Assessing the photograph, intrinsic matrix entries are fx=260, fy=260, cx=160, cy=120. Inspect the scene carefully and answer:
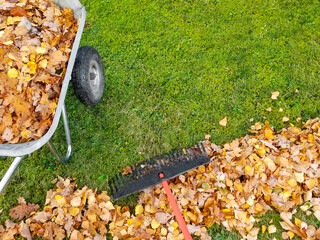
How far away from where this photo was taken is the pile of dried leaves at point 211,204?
8.37 ft

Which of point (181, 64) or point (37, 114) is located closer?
point (37, 114)

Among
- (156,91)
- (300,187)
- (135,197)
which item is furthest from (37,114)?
(300,187)

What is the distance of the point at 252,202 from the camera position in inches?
100

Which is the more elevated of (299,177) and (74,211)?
(74,211)

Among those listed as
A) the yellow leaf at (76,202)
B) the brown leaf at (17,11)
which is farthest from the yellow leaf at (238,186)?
the brown leaf at (17,11)

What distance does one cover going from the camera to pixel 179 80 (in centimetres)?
330

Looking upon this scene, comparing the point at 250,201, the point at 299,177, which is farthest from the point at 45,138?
the point at 299,177

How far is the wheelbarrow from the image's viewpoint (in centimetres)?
181

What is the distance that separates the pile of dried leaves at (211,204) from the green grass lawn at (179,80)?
15 centimetres

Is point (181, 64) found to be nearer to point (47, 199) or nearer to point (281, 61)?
point (281, 61)

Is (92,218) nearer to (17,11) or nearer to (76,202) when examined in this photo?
(76,202)

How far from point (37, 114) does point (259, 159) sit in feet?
6.98

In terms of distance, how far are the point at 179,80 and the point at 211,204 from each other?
5.06 ft

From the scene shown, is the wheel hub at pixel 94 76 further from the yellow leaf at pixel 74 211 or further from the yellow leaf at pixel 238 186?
the yellow leaf at pixel 238 186
